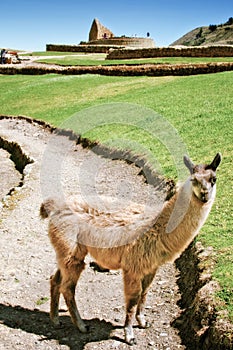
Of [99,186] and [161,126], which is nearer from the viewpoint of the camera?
[99,186]

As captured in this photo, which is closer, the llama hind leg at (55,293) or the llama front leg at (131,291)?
the llama front leg at (131,291)

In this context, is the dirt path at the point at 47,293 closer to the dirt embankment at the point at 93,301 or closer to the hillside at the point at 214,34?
the dirt embankment at the point at 93,301

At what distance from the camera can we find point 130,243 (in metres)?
5.40

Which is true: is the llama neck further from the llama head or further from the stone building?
the stone building

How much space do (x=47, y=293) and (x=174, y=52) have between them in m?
38.3

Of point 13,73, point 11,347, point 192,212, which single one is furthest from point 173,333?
point 13,73

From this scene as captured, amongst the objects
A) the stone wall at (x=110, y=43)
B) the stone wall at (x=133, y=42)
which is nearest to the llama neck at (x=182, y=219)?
the stone wall at (x=110, y=43)

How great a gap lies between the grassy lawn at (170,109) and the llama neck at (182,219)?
97cm

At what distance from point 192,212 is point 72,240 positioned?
1.56 m

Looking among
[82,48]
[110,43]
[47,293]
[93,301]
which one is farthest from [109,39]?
[93,301]

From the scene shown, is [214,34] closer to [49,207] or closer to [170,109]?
[170,109]

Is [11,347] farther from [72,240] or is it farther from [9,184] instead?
[9,184]

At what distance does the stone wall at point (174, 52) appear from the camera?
3856cm

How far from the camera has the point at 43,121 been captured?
20.7m
